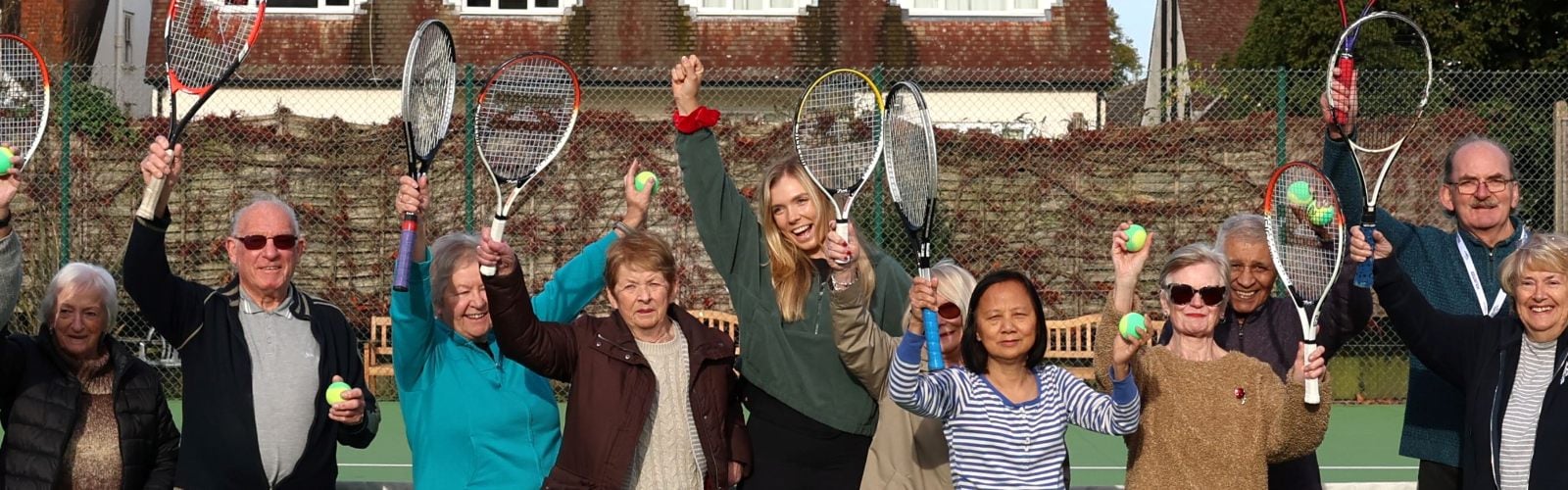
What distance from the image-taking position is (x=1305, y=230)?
506 cm

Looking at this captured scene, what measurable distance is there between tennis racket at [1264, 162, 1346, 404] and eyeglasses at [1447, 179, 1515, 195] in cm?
49

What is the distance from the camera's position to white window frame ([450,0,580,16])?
1836 cm

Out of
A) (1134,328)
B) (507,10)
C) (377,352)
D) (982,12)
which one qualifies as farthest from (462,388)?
(982,12)

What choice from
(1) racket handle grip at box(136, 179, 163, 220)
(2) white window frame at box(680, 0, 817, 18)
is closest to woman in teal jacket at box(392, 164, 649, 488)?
(1) racket handle grip at box(136, 179, 163, 220)

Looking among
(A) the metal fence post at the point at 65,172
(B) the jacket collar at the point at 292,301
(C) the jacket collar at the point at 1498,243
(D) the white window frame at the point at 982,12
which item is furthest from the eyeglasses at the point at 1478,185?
(D) the white window frame at the point at 982,12

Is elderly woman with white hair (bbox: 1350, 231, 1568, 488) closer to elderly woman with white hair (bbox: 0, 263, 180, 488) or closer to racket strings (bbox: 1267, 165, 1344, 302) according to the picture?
racket strings (bbox: 1267, 165, 1344, 302)

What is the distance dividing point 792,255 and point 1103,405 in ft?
3.33

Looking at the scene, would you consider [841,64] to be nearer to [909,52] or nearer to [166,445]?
[909,52]

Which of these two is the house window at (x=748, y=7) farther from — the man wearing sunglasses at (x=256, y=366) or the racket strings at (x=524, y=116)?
the man wearing sunglasses at (x=256, y=366)

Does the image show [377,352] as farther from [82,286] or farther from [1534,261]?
[1534,261]

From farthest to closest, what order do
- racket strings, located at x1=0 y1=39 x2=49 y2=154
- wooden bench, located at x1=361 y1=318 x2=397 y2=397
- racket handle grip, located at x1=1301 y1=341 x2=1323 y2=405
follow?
wooden bench, located at x1=361 y1=318 x2=397 y2=397 → racket strings, located at x1=0 y1=39 x2=49 y2=154 → racket handle grip, located at x1=1301 y1=341 x2=1323 y2=405

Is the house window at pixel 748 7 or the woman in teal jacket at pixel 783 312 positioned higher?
the house window at pixel 748 7

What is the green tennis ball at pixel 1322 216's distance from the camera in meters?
4.95

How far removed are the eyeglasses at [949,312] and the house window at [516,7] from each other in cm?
1423
